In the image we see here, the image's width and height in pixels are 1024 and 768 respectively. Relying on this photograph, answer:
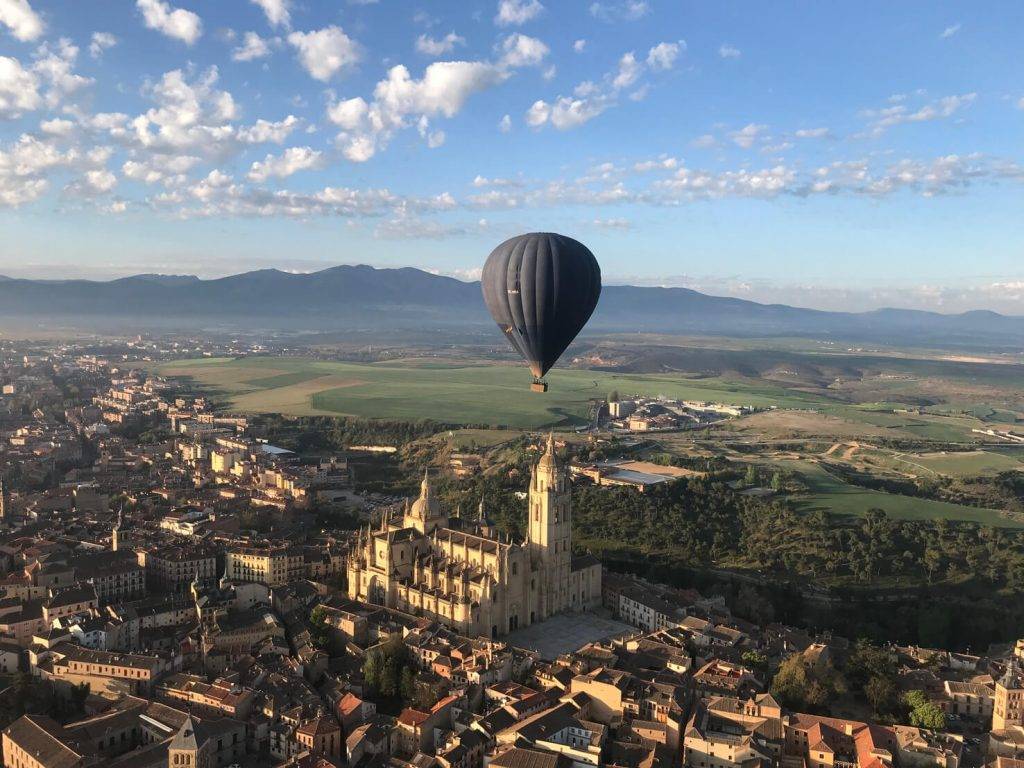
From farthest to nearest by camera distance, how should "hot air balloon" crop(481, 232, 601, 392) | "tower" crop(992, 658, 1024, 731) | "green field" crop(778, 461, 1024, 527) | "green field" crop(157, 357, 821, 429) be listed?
"green field" crop(157, 357, 821, 429), "green field" crop(778, 461, 1024, 527), "hot air balloon" crop(481, 232, 601, 392), "tower" crop(992, 658, 1024, 731)

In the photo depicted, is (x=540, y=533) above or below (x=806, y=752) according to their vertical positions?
above

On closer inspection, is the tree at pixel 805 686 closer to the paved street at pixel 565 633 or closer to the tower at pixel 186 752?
the paved street at pixel 565 633

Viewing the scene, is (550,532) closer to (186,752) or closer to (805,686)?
(805,686)

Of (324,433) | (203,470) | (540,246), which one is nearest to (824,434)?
(324,433)

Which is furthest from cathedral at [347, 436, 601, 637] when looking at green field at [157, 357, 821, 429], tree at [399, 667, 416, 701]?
green field at [157, 357, 821, 429]

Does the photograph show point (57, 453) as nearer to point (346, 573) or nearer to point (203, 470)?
point (203, 470)

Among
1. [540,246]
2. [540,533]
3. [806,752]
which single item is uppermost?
[540,246]

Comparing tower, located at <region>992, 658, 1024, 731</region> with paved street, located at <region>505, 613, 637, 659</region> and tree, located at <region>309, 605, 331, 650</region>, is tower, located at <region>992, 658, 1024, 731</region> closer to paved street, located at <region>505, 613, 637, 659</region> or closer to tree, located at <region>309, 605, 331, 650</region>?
paved street, located at <region>505, 613, 637, 659</region>

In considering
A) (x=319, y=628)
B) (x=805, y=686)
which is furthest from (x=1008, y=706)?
(x=319, y=628)
